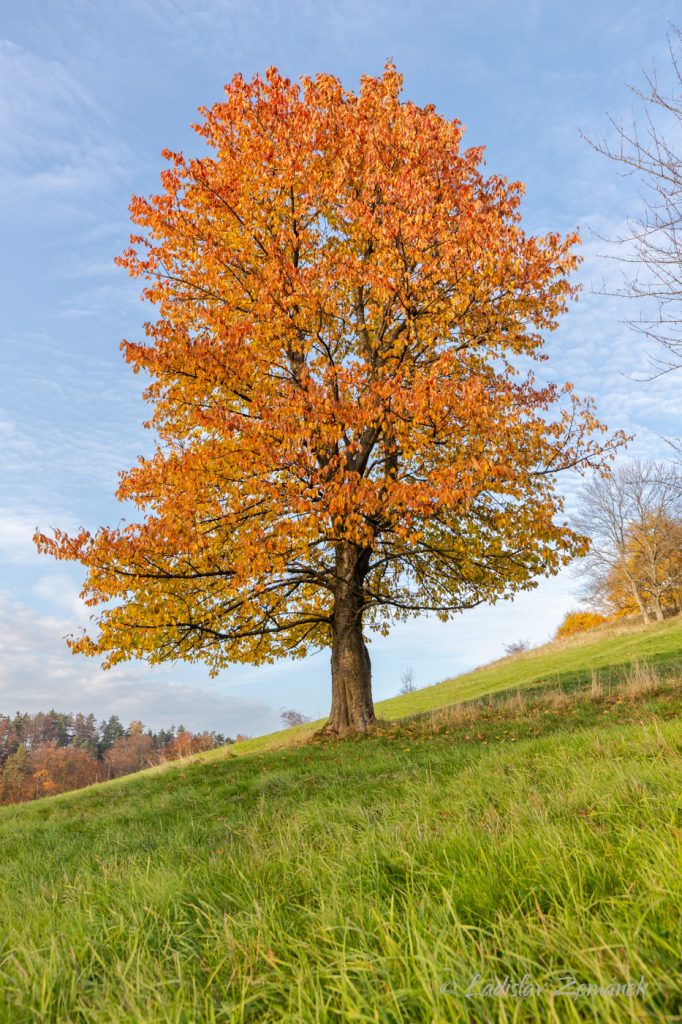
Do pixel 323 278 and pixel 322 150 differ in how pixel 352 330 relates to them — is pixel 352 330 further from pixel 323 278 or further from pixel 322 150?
pixel 322 150

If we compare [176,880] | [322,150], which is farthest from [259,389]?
[176,880]

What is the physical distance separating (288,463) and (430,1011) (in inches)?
376

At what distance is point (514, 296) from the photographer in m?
12.9

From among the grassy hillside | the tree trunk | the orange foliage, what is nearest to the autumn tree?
the tree trunk

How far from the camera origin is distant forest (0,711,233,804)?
76250 mm

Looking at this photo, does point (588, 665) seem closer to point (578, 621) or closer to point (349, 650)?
point (349, 650)

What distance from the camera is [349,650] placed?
13.9 m

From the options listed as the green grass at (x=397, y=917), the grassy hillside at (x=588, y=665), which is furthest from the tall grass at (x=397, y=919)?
the grassy hillside at (x=588, y=665)

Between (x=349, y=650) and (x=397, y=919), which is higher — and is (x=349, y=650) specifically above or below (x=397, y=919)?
above

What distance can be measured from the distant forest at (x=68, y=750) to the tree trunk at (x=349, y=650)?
50129 millimetres

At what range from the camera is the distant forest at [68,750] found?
7625 cm

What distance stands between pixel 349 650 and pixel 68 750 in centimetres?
9578

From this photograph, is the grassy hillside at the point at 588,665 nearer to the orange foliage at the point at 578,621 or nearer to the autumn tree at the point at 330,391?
the autumn tree at the point at 330,391

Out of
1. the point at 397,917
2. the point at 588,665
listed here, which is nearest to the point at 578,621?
the point at 588,665
